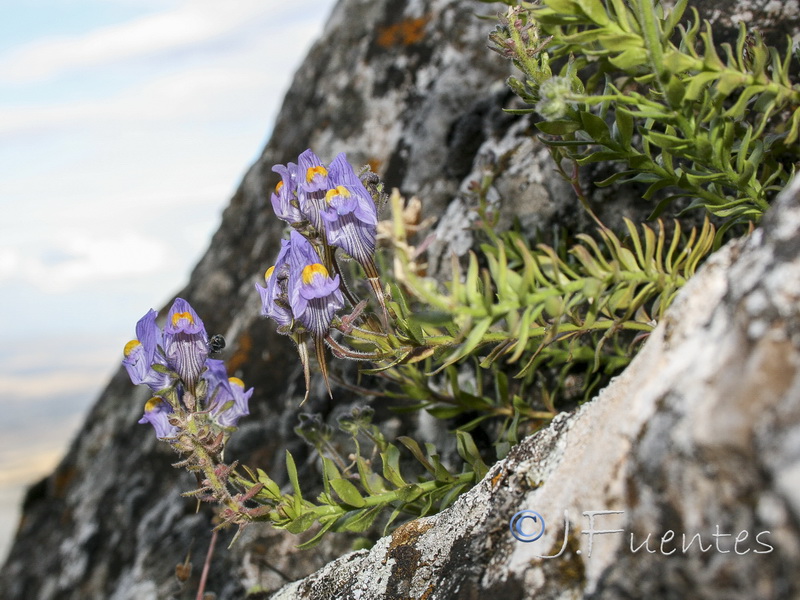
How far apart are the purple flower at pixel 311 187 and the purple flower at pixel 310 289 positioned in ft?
0.25

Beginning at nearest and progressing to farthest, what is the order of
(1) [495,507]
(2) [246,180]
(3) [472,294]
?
(3) [472,294] → (1) [495,507] → (2) [246,180]

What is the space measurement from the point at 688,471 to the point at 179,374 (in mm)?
1219

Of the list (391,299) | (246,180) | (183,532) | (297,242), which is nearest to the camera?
(297,242)

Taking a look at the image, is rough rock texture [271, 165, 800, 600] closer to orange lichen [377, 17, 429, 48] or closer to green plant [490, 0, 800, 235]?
green plant [490, 0, 800, 235]

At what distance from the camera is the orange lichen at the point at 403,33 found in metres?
3.29

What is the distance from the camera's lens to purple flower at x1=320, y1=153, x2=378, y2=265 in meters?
1.62

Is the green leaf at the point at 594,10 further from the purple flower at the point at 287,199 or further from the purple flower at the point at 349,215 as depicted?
the purple flower at the point at 287,199

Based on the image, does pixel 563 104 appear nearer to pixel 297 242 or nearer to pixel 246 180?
pixel 297 242

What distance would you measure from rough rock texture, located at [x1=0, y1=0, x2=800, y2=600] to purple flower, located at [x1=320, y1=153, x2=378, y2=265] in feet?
2.09

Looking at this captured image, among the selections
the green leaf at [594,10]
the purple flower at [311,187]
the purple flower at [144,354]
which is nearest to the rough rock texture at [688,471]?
the green leaf at [594,10]

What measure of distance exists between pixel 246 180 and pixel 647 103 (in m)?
2.77

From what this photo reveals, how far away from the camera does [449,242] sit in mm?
2604

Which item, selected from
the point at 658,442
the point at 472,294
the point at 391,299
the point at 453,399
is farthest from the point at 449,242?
the point at 658,442

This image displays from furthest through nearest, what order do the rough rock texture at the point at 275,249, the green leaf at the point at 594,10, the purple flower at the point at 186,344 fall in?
the rough rock texture at the point at 275,249 → the purple flower at the point at 186,344 → the green leaf at the point at 594,10
